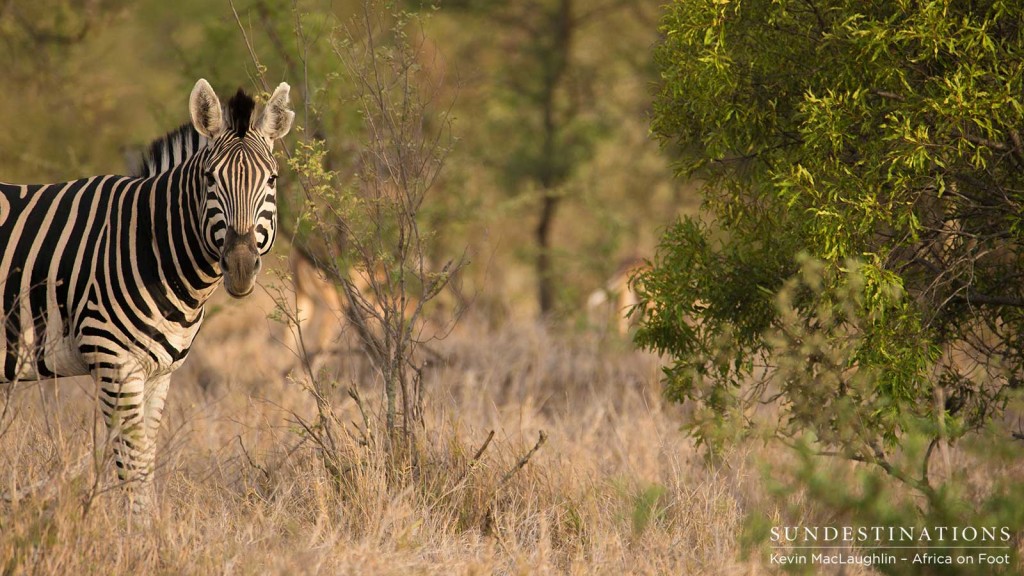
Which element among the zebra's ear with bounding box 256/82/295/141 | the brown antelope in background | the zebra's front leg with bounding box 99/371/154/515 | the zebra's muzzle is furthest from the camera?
the brown antelope in background

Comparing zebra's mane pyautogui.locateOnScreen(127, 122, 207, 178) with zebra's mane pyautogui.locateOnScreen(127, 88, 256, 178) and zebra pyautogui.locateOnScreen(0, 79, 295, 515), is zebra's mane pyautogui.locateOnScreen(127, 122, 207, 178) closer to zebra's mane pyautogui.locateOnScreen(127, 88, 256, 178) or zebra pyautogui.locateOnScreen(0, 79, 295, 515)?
zebra's mane pyautogui.locateOnScreen(127, 88, 256, 178)

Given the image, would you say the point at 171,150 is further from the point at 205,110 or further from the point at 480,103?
the point at 480,103

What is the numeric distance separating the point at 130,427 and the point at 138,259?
0.82 meters

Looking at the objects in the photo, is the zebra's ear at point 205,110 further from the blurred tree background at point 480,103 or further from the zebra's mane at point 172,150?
the blurred tree background at point 480,103

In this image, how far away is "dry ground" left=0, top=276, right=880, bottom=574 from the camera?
4.22m

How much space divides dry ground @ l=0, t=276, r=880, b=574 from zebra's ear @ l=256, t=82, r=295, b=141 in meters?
1.25

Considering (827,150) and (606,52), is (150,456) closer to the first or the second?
(827,150)

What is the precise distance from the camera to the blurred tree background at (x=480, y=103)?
11.0 meters

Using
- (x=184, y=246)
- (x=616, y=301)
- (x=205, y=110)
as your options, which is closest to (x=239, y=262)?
(x=184, y=246)

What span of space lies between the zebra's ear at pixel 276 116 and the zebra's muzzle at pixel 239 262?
0.69 metres

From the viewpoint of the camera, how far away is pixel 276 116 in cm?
521

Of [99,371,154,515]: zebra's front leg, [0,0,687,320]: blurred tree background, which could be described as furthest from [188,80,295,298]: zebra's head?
[0,0,687,320]: blurred tree background

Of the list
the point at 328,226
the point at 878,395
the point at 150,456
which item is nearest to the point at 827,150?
the point at 878,395

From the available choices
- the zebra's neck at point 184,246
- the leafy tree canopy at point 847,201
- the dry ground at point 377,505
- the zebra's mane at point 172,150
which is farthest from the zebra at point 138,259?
the leafy tree canopy at point 847,201
